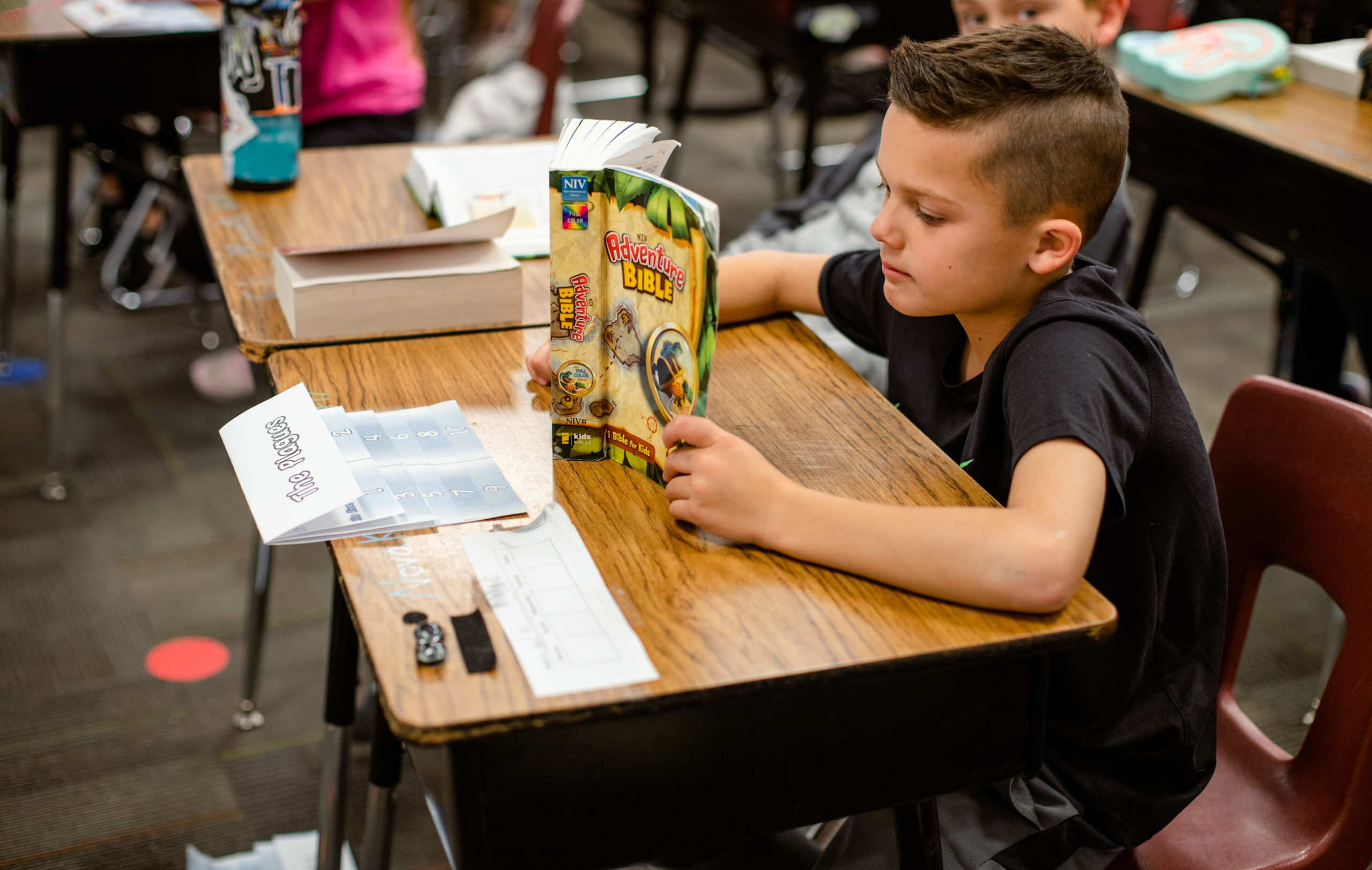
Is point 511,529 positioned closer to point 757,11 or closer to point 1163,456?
point 1163,456

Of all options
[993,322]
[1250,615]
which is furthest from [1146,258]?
[993,322]

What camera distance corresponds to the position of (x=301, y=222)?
4.83 feet

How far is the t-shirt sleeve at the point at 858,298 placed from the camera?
123 centimetres

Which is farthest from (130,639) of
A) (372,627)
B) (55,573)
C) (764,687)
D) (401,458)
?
(764,687)

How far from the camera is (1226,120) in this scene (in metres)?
2.03

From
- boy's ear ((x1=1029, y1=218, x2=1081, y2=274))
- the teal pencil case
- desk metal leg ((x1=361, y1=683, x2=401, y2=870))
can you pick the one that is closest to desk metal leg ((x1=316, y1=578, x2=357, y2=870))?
desk metal leg ((x1=361, y1=683, x2=401, y2=870))

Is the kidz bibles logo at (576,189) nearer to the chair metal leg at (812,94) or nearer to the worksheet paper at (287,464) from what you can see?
the worksheet paper at (287,464)

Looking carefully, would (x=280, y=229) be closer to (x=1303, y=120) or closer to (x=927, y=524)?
(x=927, y=524)

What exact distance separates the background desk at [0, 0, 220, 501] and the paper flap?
3.58 ft

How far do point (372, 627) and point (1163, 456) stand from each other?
61 centimetres

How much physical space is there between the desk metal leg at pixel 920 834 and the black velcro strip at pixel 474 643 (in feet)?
1.23

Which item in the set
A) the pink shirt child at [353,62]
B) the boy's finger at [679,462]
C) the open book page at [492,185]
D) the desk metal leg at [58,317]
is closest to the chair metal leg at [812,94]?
the pink shirt child at [353,62]

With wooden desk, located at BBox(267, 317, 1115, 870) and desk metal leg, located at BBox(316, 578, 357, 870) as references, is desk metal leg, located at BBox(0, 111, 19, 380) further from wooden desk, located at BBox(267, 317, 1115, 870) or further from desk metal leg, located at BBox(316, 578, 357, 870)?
wooden desk, located at BBox(267, 317, 1115, 870)

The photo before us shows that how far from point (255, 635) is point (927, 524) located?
1.23 meters
